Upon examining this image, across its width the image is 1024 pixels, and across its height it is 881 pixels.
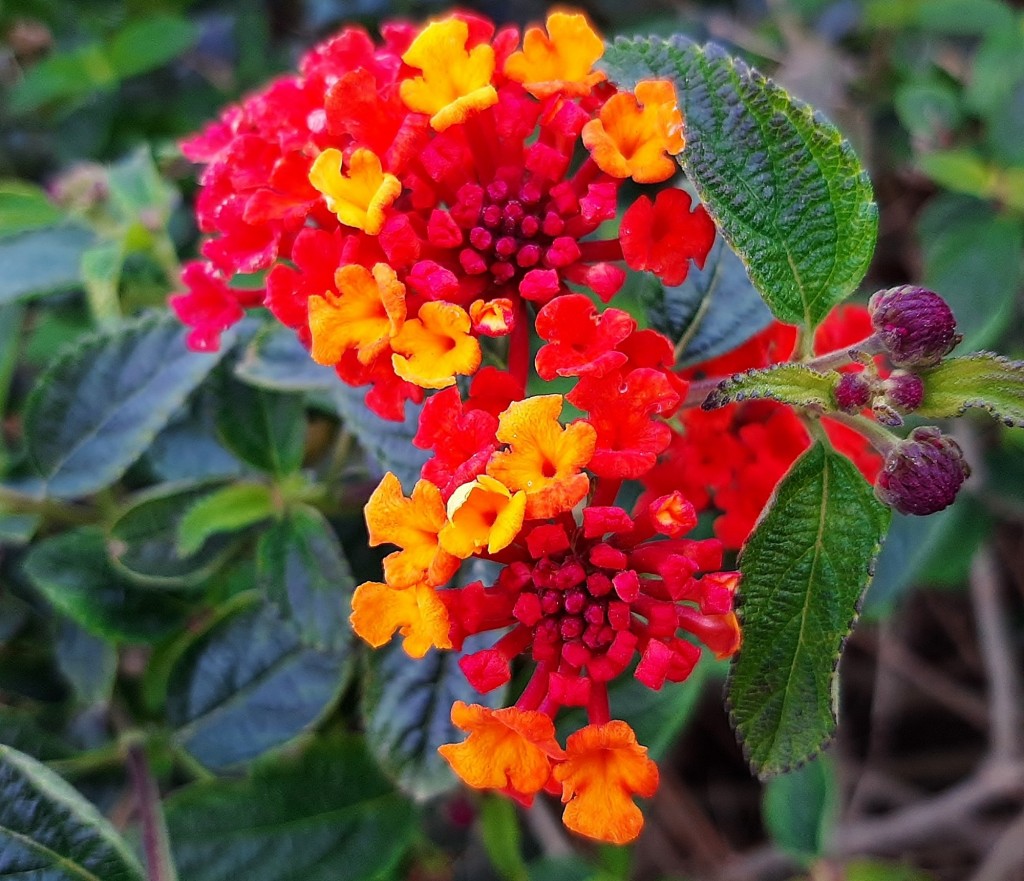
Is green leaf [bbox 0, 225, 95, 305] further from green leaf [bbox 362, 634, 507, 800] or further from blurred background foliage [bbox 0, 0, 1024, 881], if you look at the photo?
green leaf [bbox 362, 634, 507, 800]

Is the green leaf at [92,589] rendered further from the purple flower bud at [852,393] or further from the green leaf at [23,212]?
the purple flower bud at [852,393]

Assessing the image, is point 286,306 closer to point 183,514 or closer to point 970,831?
point 183,514

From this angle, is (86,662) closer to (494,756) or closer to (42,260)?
(42,260)

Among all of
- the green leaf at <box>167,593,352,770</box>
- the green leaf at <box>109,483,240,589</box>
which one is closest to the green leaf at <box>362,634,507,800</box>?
the green leaf at <box>167,593,352,770</box>

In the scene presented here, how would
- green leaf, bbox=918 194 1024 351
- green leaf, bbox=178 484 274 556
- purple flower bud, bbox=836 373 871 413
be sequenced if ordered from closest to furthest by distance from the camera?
purple flower bud, bbox=836 373 871 413 → green leaf, bbox=178 484 274 556 → green leaf, bbox=918 194 1024 351

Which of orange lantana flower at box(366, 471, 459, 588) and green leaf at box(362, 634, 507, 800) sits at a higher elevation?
orange lantana flower at box(366, 471, 459, 588)

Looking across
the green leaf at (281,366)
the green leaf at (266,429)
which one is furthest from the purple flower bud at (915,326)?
the green leaf at (266,429)
